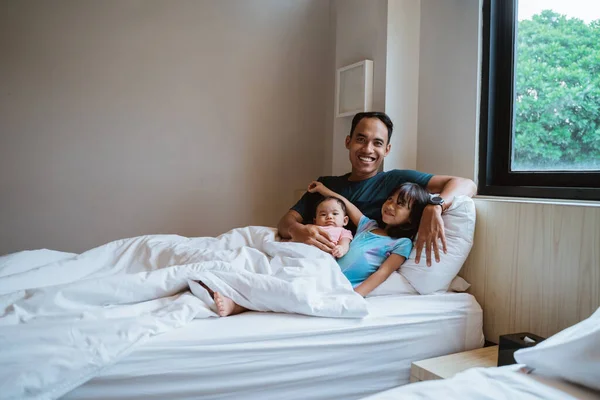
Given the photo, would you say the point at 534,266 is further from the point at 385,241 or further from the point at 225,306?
the point at 225,306

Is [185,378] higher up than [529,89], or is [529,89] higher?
[529,89]

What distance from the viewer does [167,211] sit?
2654mm

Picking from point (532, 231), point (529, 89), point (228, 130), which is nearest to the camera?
point (532, 231)

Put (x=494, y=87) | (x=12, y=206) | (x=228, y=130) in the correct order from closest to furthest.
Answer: (x=494, y=87), (x=12, y=206), (x=228, y=130)

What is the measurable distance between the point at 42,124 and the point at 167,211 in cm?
79

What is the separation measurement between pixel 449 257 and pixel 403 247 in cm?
17

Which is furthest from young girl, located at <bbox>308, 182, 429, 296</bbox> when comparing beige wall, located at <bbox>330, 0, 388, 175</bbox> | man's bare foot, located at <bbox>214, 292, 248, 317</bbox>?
beige wall, located at <bbox>330, 0, 388, 175</bbox>

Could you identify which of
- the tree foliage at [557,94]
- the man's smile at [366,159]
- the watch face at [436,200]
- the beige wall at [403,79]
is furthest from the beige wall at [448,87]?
the watch face at [436,200]

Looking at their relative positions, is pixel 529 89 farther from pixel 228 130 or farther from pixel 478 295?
pixel 228 130

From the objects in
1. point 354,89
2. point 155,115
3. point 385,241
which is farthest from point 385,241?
point 155,115

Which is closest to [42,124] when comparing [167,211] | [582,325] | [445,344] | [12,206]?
[12,206]

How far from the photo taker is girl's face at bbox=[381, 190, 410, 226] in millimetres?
1766

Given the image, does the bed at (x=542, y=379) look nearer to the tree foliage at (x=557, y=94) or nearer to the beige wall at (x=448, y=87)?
the tree foliage at (x=557, y=94)

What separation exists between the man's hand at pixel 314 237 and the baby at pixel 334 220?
25 millimetres
